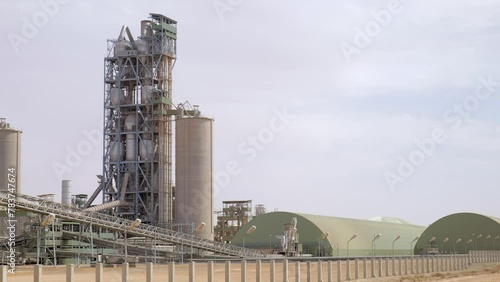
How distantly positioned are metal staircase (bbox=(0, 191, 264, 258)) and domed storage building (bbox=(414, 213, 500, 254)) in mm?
32196

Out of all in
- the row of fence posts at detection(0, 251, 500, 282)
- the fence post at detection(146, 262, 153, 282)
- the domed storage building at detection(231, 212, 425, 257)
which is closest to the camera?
the row of fence posts at detection(0, 251, 500, 282)

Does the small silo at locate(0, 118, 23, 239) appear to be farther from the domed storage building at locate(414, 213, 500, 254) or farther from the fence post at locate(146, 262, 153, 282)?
the fence post at locate(146, 262, 153, 282)

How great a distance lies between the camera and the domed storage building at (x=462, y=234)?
110 metres

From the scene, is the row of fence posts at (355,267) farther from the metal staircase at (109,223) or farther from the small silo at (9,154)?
the small silo at (9,154)

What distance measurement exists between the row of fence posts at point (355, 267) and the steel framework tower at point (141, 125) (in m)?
42.8

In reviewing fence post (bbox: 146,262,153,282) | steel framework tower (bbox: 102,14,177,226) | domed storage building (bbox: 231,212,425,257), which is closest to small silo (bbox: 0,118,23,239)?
steel framework tower (bbox: 102,14,177,226)

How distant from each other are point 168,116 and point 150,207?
498 inches

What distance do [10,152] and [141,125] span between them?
59.0ft

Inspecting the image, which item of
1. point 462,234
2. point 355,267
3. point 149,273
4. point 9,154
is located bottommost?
point 462,234

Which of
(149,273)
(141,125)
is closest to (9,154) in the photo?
(141,125)

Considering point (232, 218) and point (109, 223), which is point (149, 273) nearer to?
point (109, 223)

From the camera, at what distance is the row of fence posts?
22984 millimetres

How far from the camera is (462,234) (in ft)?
363

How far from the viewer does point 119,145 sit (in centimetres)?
10350
